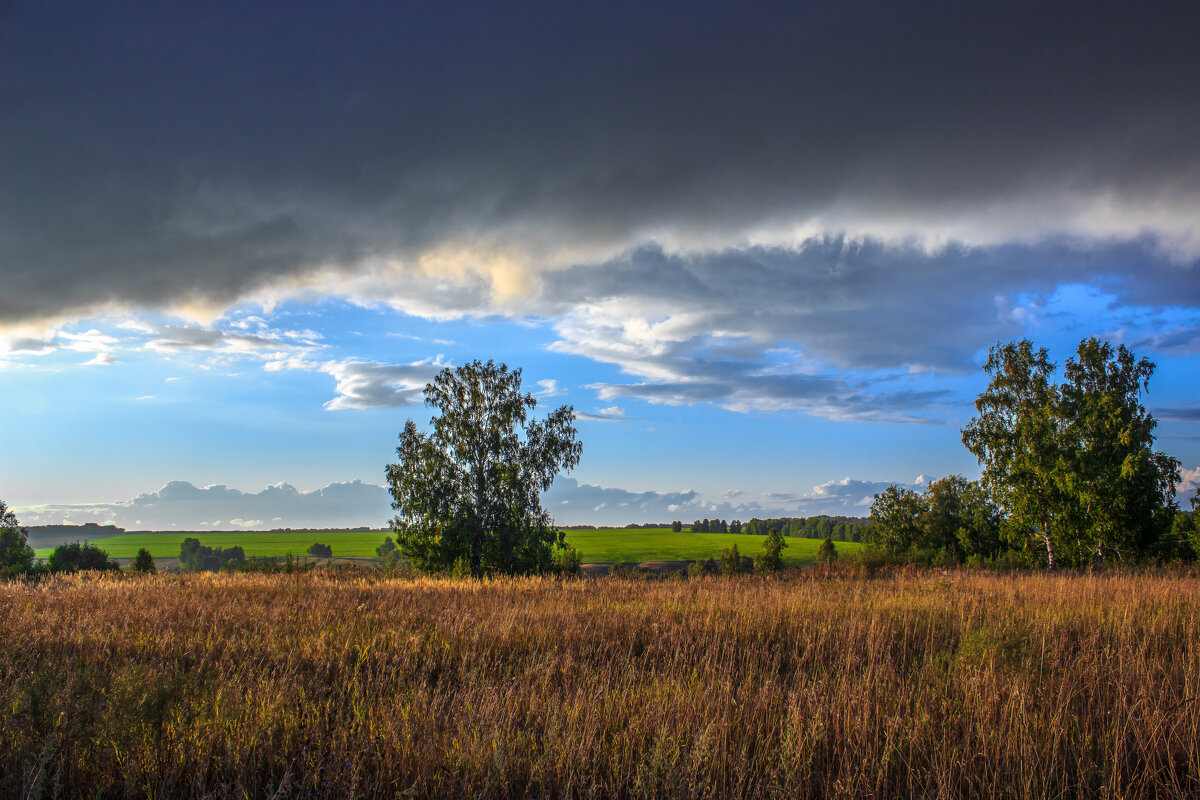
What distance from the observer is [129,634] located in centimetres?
802

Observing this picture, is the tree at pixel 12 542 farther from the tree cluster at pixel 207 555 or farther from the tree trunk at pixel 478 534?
the tree cluster at pixel 207 555

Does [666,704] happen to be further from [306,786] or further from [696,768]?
[306,786]

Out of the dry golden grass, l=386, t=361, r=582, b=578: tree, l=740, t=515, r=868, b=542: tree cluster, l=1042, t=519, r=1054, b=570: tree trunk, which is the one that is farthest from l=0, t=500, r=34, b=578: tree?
l=740, t=515, r=868, b=542: tree cluster

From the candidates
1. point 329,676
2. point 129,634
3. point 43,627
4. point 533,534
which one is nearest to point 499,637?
point 329,676

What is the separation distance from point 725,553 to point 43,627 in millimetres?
61122

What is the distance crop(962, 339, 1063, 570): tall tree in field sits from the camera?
106ft

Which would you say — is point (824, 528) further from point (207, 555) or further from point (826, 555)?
point (207, 555)

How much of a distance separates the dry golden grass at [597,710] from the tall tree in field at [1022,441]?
28249 millimetres

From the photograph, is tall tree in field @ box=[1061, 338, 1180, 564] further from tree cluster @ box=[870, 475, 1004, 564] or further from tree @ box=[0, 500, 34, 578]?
tree @ box=[0, 500, 34, 578]

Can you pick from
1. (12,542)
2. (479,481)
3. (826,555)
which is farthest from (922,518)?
(12,542)

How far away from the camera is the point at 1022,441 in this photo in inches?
1309

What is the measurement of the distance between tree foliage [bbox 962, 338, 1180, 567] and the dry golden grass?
28028 millimetres

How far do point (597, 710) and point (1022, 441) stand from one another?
3780 centimetres

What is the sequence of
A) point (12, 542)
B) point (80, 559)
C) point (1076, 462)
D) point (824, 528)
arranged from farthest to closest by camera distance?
point (824, 528) < point (12, 542) < point (80, 559) < point (1076, 462)
